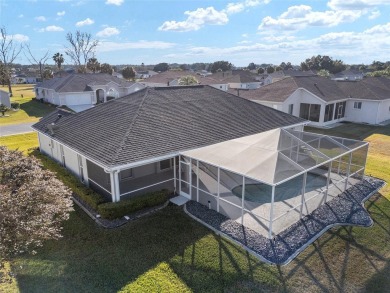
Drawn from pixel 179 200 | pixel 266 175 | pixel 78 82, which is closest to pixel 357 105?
pixel 266 175

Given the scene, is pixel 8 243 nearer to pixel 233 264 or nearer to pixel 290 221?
pixel 233 264

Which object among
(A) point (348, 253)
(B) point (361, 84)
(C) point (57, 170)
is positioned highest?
(B) point (361, 84)

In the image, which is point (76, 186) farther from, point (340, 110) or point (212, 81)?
point (212, 81)

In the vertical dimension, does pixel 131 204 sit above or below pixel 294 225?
above

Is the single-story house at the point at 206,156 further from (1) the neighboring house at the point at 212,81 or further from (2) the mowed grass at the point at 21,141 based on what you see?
(1) the neighboring house at the point at 212,81

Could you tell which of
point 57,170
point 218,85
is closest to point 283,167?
point 57,170

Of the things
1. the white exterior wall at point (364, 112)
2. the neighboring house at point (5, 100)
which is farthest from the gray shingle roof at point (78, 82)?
the white exterior wall at point (364, 112)
